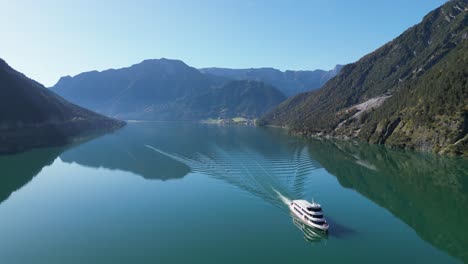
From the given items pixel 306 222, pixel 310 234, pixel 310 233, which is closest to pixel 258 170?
pixel 306 222

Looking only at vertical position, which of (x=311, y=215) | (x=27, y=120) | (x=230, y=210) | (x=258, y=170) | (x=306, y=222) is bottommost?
(x=230, y=210)

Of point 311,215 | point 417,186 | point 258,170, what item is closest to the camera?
point 311,215

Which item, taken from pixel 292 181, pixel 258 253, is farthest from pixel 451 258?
pixel 292 181

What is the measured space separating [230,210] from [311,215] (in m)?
13.7

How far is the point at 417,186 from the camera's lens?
69562 millimetres

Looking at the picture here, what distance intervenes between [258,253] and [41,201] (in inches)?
1733

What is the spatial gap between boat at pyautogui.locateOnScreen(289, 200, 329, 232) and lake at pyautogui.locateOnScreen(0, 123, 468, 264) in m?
1.01

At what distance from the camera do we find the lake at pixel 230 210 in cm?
3672

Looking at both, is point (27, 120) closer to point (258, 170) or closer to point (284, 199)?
point (258, 170)

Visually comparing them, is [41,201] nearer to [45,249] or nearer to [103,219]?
[103,219]

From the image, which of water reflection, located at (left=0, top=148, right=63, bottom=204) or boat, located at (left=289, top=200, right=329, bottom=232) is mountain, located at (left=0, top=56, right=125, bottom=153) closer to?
water reflection, located at (left=0, top=148, right=63, bottom=204)

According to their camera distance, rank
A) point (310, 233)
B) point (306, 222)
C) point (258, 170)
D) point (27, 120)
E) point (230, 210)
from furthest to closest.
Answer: point (27, 120) < point (258, 170) < point (230, 210) < point (306, 222) < point (310, 233)

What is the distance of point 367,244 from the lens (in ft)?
126

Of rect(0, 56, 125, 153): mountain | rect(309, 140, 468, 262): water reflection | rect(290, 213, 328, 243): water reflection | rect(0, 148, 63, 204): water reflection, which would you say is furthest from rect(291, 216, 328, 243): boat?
rect(0, 56, 125, 153): mountain
